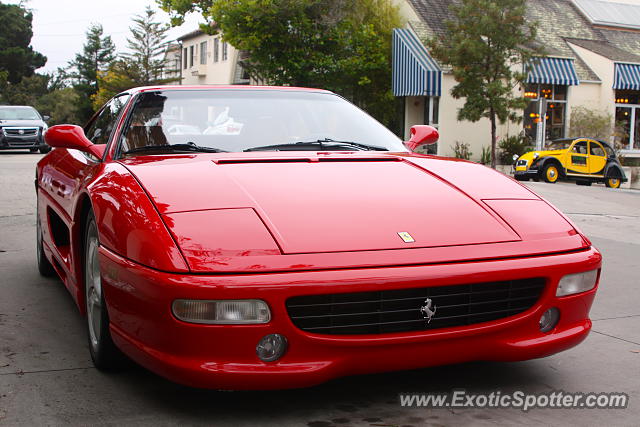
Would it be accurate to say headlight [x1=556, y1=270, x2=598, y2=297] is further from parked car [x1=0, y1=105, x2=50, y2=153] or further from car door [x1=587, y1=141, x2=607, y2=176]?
parked car [x1=0, y1=105, x2=50, y2=153]

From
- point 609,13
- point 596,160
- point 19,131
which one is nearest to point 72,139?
point 596,160

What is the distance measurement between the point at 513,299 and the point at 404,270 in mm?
495

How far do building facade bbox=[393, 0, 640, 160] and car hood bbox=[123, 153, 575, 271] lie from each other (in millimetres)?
22987

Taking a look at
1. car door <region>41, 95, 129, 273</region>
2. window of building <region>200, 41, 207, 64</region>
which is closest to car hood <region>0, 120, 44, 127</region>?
car door <region>41, 95, 129, 273</region>

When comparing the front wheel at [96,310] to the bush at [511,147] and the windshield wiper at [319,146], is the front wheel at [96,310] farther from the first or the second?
the bush at [511,147]

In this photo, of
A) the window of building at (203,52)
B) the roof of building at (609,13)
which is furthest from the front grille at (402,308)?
the window of building at (203,52)

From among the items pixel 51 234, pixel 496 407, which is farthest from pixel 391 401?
pixel 51 234

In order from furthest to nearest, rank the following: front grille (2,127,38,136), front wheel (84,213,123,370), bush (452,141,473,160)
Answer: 1. bush (452,141,473,160)
2. front grille (2,127,38,136)
3. front wheel (84,213,123,370)

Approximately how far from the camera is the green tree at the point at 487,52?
23.2 meters

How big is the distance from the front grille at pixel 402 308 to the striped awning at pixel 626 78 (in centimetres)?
2904

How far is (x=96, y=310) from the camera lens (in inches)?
129

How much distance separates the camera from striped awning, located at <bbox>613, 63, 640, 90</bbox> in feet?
95.8

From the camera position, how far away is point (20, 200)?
10797 millimetres

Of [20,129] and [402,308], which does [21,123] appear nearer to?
[20,129]
